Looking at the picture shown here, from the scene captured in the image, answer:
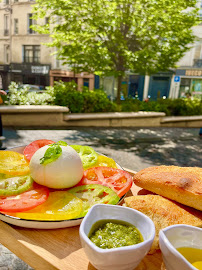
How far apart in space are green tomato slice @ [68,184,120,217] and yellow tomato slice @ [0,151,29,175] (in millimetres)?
449

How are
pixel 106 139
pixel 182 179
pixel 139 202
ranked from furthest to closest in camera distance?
pixel 106 139 < pixel 182 179 < pixel 139 202

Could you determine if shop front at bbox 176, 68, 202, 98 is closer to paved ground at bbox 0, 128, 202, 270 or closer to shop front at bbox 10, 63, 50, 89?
shop front at bbox 10, 63, 50, 89

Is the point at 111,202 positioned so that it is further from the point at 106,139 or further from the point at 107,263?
the point at 106,139

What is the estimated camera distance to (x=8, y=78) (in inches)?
1443

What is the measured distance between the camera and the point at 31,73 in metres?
35.5

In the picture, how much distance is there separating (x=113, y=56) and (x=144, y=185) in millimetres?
12036

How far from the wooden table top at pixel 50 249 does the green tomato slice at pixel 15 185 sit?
0.21m

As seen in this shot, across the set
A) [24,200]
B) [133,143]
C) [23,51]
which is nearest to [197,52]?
[23,51]

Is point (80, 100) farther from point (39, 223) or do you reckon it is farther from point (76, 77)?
point (76, 77)

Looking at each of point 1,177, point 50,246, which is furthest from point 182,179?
point 1,177

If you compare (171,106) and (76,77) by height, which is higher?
(76,77)

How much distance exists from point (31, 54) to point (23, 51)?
1438 mm

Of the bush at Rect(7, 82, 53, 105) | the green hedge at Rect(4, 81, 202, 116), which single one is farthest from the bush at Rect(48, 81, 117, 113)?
the bush at Rect(7, 82, 53, 105)

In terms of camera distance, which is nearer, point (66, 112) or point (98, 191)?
point (98, 191)
